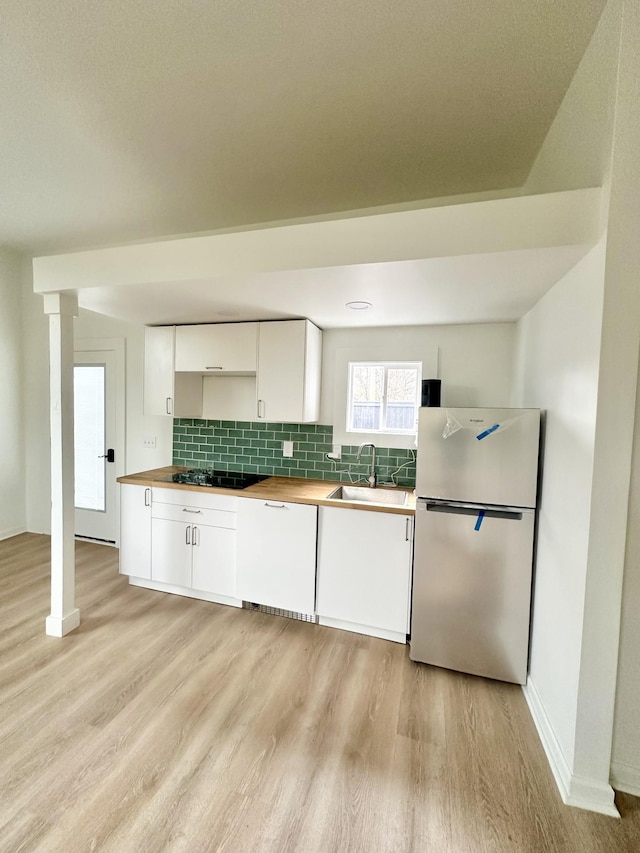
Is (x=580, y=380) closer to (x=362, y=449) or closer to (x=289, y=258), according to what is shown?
(x=289, y=258)

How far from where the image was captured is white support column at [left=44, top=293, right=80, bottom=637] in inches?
91.0

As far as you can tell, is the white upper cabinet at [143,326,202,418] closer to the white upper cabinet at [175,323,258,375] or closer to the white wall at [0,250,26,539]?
the white upper cabinet at [175,323,258,375]

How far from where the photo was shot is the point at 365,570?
236 cm

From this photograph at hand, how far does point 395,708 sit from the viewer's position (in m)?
1.85

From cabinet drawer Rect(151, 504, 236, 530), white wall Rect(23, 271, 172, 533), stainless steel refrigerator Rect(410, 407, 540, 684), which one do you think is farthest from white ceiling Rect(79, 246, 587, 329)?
cabinet drawer Rect(151, 504, 236, 530)

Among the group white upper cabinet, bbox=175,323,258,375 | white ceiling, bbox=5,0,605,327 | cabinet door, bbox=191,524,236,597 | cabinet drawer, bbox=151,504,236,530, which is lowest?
cabinet door, bbox=191,524,236,597

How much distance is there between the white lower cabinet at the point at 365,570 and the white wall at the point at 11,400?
141 inches

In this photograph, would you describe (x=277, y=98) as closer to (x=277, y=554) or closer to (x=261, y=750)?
(x=277, y=554)

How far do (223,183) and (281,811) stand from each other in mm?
3138

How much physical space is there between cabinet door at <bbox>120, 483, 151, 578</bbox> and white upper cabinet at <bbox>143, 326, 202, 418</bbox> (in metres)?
0.70

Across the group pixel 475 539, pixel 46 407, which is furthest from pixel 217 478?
pixel 46 407

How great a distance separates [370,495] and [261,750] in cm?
164

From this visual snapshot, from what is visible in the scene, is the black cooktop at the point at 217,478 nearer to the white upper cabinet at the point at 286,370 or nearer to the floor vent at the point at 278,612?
the white upper cabinet at the point at 286,370

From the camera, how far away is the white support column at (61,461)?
2.31 meters
